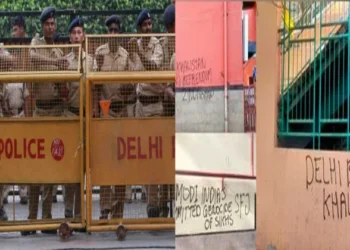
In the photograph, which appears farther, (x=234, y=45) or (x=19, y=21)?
(x=19, y=21)

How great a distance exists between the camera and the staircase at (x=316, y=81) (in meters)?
7.34

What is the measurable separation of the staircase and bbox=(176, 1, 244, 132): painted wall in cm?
40

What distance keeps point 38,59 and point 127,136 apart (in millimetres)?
1282

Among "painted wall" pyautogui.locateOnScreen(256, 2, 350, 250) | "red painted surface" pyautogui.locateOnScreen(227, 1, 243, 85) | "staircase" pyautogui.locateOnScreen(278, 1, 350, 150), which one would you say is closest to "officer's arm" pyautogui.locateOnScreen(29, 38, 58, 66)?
"red painted surface" pyautogui.locateOnScreen(227, 1, 243, 85)

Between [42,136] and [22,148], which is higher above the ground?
[42,136]

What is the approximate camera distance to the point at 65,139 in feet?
33.2

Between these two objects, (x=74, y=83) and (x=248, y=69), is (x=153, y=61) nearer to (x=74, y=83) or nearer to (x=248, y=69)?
(x=74, y=83)

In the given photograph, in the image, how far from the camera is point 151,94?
10297 mm

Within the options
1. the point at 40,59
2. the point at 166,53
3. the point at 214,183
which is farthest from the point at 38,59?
the point at 214,183

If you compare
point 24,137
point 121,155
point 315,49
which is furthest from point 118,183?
point 315,49

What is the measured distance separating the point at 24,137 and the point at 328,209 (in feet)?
13.5

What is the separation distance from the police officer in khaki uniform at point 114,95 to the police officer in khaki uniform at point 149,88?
89 mm

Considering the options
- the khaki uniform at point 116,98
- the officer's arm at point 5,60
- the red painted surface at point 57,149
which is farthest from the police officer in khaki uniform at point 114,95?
the officer's arm at point 5,60

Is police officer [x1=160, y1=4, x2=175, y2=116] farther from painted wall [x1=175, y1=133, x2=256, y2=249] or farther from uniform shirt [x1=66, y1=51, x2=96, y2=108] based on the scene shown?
painted wall [x1=175, y1=133, x2=256, y2=249]
